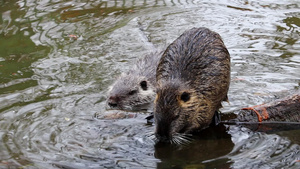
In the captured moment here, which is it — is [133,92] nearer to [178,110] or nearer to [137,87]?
[137,87]

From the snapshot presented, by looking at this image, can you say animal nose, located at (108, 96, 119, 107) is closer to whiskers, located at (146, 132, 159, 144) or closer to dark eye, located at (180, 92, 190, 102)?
whiskers, located at (146, 132, 159, 144)

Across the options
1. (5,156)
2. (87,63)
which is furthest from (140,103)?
(5,156)

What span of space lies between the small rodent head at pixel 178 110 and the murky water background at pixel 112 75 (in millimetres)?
157

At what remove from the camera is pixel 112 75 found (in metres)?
6.39

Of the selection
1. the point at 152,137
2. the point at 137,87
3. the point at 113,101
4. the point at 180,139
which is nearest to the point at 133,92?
the point at 137,87

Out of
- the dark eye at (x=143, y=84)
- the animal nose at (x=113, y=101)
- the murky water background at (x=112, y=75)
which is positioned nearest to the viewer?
the murky water background at (x=112, y=75)

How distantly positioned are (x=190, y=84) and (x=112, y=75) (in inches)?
84.3

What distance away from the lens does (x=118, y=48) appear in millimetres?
7266

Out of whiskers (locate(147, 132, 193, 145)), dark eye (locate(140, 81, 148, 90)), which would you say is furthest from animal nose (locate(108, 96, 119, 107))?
whiskers (locate(147, 132, 193, 145))

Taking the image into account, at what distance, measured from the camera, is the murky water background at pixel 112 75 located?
4.16 metres

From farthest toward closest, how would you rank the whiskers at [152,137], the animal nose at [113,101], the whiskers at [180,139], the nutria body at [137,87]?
the nutria body at [137,87], the animal nose at [113,101], the whiskers at [152,137], the whiskers at [180,139]

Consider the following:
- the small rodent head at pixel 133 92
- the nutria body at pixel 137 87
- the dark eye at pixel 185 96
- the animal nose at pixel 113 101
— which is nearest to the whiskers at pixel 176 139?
the dark eye at pixel 185 96

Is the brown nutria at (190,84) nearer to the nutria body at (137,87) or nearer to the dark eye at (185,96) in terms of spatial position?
the dark eye at (185,96)

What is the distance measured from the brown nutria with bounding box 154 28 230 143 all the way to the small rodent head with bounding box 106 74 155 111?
58.7 inches
